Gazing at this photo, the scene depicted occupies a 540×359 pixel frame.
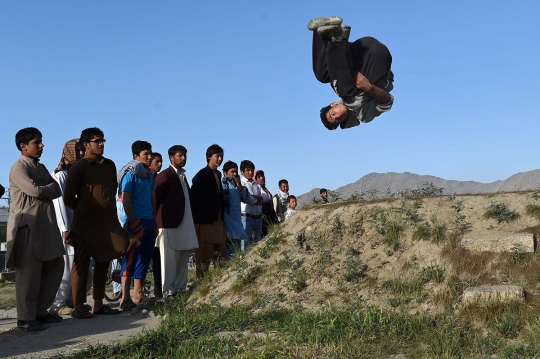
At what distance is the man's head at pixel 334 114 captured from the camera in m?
6.99

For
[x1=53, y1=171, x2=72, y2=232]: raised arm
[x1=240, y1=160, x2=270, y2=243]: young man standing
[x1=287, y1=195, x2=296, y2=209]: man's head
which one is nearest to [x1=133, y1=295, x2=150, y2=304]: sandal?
[x1=53, y1=171, x2=72, y2=232]: raised arm

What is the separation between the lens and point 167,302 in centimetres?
745

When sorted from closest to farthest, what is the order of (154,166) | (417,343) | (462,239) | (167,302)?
1. (417,343)
2. (462,239)
3. (167,302)
4. (154,166)

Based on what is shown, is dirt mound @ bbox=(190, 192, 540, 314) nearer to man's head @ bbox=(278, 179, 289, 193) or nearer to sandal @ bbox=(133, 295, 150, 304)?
sandal @ bbox=(133, 295, 150, 304)

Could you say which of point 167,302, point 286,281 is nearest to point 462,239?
point 286,281

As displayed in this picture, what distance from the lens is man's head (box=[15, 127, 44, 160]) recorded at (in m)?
6.62

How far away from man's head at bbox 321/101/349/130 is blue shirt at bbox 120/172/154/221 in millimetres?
2372

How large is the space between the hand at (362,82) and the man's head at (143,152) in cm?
287

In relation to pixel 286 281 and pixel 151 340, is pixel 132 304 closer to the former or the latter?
pixel 286 281

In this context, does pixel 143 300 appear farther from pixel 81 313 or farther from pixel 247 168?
pixel 247 168

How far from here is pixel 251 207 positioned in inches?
408

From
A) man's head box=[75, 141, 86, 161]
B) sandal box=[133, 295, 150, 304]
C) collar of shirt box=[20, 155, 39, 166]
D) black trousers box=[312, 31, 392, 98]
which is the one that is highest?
black trousers box=[312, 31, 392, 98]

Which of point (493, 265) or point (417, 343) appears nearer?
point (417, 343)

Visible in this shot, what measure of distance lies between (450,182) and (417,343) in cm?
1828
